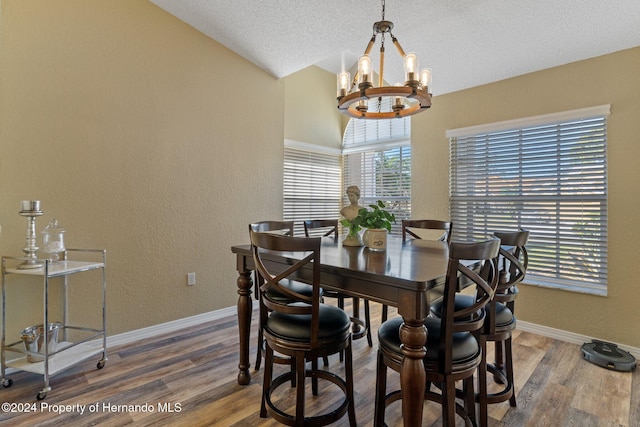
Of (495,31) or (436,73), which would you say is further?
(436,73)

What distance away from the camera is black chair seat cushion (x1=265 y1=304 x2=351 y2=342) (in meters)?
1.64

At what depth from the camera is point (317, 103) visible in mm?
4875

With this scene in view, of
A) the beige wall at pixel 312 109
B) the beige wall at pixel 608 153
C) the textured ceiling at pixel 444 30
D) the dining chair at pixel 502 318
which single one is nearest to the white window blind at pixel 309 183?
the beige wall at pixel 312 109

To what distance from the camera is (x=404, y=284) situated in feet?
4.54

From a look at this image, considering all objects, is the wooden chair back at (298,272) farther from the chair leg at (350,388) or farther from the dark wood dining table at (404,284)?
the chair leg at (350,388)

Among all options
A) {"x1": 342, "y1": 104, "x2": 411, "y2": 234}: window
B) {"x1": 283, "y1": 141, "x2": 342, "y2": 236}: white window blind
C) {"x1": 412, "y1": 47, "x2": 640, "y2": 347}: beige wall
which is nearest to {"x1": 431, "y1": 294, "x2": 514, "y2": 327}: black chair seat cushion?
{"x1": 412, "y1": 47, "x2": 640, "y2": 347}: beige wall

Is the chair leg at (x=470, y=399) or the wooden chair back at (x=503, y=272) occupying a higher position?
the wooden chair back at (x=503, y=272)

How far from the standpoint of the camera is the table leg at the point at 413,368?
1.37 m

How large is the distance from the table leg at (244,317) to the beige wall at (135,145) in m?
1.27

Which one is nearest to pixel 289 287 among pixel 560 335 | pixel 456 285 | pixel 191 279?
pixel 456 285

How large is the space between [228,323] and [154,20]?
9.49 feet

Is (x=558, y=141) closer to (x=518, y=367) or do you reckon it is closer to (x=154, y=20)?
(x=518, y=367)

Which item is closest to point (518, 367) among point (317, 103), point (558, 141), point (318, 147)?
point (558, 141)

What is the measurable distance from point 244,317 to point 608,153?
125 inches
